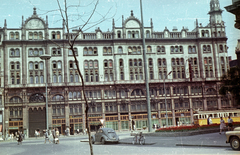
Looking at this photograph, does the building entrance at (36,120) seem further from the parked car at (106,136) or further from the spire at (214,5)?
the spire at (214,5)

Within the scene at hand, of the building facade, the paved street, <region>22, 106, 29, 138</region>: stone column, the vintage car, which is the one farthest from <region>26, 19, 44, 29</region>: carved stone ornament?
the vintage car

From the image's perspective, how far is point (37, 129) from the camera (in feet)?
184

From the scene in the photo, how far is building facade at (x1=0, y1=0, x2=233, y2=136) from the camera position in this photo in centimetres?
5784

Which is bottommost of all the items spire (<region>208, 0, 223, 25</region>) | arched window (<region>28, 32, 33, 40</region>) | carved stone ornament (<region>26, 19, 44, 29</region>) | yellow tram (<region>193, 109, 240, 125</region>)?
yellow tram (<region>193, 109, 240, 125</region>)

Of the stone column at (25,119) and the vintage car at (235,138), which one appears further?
the stone column at (25,119)

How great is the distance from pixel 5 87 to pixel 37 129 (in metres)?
10.5

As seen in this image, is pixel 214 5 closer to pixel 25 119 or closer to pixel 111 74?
pixel 111 74

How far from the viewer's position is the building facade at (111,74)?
57844mm

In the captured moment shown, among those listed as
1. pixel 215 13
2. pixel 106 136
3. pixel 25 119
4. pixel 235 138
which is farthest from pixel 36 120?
pixel 235 138

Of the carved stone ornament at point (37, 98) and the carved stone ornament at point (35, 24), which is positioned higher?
the carved stone ornament at point (35, 24)

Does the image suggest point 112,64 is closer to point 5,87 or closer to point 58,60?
point 58,60

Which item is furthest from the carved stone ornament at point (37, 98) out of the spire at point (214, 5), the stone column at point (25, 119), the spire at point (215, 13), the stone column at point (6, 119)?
the spire at point (214, 5)

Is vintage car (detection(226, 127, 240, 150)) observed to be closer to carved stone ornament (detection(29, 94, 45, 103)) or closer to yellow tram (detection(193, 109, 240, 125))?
yellow tram (detection(193, 109, 240, 125))

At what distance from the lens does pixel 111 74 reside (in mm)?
61688
